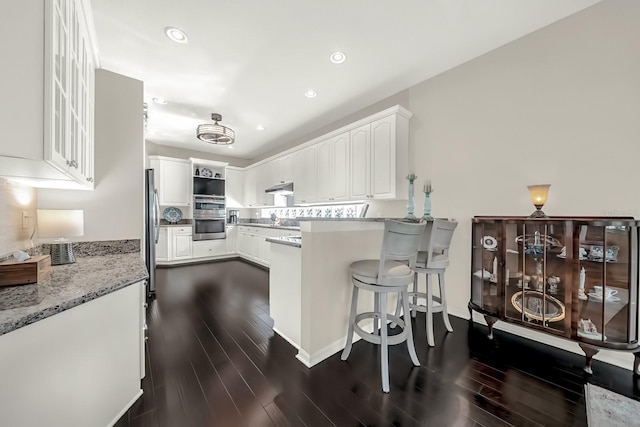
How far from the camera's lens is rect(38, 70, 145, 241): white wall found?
5.57 ft

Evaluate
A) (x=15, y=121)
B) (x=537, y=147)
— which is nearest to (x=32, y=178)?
(x=15, y=121)

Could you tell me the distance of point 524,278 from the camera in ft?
6.90

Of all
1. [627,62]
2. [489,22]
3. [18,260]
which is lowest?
[18,260]

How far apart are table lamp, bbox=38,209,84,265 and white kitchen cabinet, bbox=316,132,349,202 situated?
2945mm

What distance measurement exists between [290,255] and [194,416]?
1174 mm

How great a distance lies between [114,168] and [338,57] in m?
2.36

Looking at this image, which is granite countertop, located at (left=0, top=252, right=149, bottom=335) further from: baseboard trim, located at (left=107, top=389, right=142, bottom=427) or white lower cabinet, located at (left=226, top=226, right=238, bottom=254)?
white lower cabinet, located at (left=226, top=226, right=238, bottom=254)

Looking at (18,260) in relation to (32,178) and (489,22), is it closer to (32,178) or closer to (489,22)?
(32,178)

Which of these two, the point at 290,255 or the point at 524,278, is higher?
the point at 290,255

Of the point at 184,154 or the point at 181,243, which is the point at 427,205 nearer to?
the point at 181,243

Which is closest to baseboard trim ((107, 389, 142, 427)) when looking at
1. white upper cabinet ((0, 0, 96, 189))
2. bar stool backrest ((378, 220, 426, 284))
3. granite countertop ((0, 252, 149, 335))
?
granite countertop ((0, 252, 149, 335))

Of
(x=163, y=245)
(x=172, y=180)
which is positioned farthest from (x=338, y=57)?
(x=163, y=245)

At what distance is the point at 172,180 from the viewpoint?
5.57 metres

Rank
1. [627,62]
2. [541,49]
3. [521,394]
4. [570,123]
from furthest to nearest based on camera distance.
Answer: [541,49] < [570,123] < [627,62] < [521,394]
